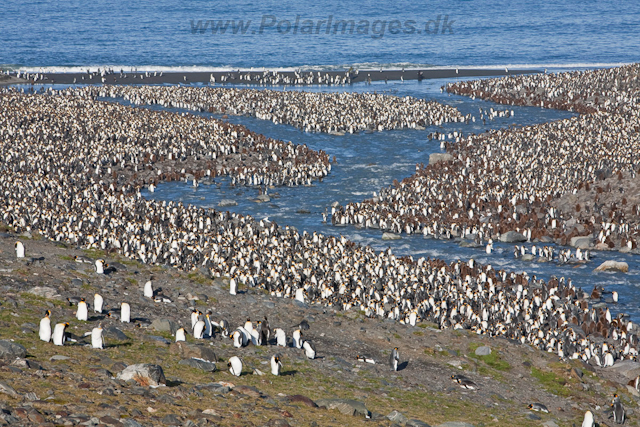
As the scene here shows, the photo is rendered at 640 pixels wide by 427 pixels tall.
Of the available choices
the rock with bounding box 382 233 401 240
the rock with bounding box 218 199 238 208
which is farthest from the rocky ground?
the rock with bounding box 218 199 238 208

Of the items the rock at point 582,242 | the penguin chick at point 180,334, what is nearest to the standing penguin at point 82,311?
the penguin chick at point 180,334

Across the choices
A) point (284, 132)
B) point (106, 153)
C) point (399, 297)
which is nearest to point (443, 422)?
point (399, 297)

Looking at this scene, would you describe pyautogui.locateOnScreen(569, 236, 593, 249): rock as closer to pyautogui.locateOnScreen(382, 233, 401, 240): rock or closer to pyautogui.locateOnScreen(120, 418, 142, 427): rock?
pyautogui.locateOnScreen(382, 233, 401, 240): rock

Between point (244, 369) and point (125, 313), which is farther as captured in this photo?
point (125, 313)

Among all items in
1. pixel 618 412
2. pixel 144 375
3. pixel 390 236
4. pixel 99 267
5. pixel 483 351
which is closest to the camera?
pixel 144 375

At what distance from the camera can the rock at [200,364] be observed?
14.1 meters

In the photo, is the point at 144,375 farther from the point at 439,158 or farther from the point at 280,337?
the point at 439,158

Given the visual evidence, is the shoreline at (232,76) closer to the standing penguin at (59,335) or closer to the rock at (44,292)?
the rock at (44,292)

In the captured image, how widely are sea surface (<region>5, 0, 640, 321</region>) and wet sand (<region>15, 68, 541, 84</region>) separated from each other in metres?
5.31

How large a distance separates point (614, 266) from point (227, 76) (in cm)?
5954

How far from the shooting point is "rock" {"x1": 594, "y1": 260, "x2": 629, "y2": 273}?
2652 centimetres

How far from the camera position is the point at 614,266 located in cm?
2666

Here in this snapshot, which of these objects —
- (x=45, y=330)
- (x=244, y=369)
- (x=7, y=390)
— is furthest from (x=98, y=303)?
(x=7, y=390)

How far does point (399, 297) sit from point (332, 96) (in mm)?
40146
